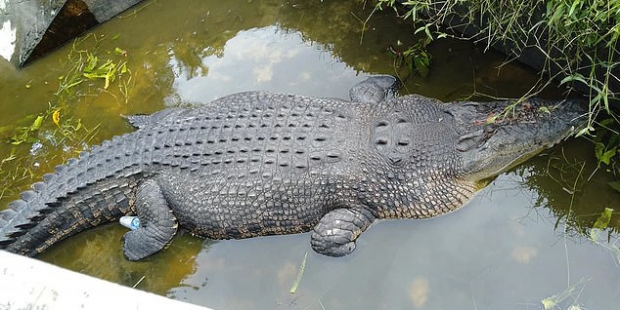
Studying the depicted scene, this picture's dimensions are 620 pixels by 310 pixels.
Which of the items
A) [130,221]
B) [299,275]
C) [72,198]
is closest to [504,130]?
[299,275]

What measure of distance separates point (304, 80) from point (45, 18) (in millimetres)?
2548

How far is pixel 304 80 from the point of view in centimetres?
490

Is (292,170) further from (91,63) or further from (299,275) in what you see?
(91,63)

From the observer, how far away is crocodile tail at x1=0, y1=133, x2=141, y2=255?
3.95 meters

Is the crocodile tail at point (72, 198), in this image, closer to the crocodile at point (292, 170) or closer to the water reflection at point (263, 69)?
the crocodile at point (292, 170)

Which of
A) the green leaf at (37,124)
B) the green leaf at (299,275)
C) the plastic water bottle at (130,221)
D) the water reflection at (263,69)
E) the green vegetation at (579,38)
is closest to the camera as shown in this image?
the green vegetation at (579,38)

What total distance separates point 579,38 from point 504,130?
77cm

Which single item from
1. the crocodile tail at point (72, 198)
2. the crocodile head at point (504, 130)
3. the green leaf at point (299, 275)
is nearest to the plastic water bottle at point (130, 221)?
the crocodile tail at point (72, 198)

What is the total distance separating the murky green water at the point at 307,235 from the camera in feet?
11.9

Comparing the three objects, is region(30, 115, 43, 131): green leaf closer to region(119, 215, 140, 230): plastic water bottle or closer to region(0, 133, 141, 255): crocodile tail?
region(0, 133, 141, 255): crocodile tail

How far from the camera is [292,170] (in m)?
3.78

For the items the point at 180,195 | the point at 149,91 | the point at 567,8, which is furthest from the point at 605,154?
the point at 149,91

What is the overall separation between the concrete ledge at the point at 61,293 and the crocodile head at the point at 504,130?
222 cm

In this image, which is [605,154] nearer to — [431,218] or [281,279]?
[431,218]
